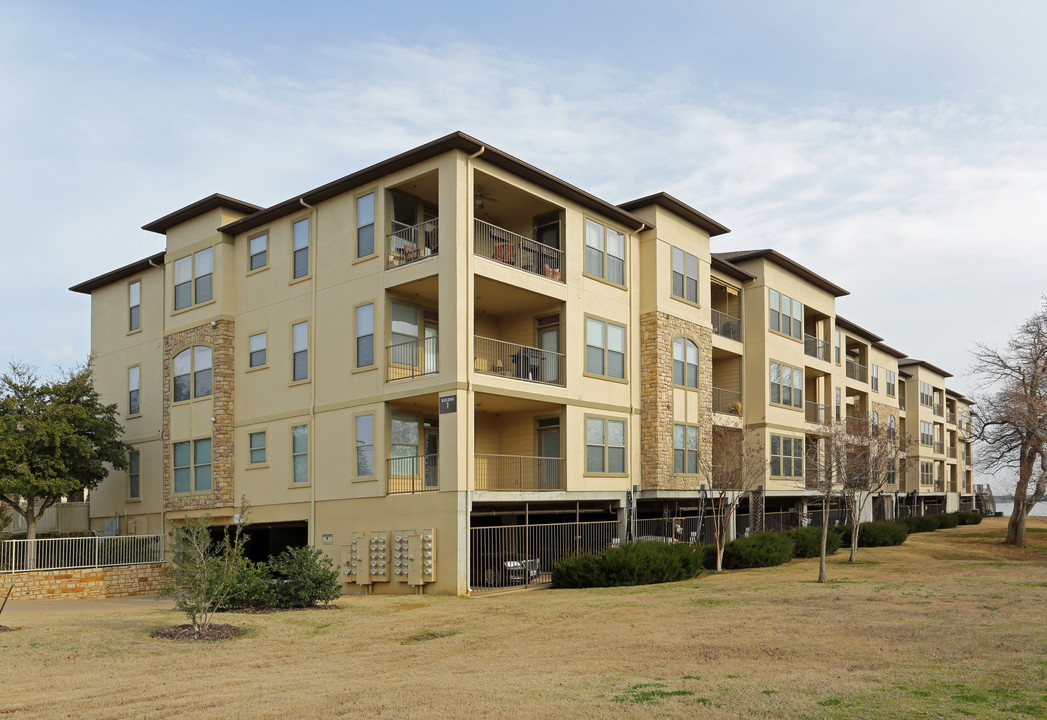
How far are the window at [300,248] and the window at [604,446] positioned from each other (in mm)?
9997

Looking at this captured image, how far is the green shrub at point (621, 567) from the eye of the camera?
24594 mm

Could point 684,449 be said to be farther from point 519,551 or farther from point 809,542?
point 519,551

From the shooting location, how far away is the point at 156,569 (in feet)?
102

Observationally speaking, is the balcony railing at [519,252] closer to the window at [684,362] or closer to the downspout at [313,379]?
the downspout at [313,379]

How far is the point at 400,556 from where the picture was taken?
979 inches

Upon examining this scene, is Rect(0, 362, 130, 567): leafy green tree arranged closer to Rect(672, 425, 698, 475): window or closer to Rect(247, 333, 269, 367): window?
Rect(247, 333, 269, 367): window

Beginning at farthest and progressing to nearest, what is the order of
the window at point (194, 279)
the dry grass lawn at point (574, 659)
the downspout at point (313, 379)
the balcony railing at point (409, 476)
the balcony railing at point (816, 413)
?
the balcony railing at point (816, 413) < the window at point (194, 279) < the downspout at point (313, 379) < the balcony railing at point (409, 476) < the dry grass lawn at point (574, 659)

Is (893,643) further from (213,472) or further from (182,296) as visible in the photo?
(182,296)

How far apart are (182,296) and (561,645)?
77.8ft

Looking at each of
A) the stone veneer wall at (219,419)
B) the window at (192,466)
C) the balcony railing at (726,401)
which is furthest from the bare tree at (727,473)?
the window at (192,466)

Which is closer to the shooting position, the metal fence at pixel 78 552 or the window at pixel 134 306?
the metal fence at pixel 78 552

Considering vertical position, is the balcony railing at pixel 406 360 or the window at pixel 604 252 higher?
the window at pixel 604 252

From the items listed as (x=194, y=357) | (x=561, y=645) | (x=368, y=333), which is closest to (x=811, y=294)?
(x=368, y=333)

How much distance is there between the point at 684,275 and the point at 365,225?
11.6 meters
